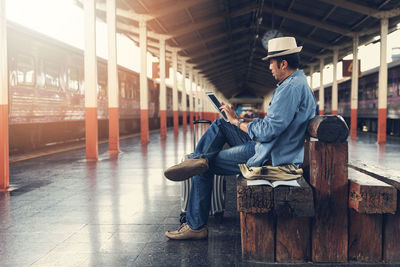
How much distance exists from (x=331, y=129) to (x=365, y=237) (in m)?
0.76

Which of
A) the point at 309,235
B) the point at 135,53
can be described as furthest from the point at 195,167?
the point at 135,53

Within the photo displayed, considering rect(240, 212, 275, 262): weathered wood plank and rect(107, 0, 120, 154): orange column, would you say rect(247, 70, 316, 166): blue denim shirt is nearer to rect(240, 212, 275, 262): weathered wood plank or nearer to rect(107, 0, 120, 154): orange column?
rect(240, 212, 275, 262): weathered wood plank

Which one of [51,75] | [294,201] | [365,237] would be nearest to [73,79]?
[51,75]

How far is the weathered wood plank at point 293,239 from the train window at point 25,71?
7.02m

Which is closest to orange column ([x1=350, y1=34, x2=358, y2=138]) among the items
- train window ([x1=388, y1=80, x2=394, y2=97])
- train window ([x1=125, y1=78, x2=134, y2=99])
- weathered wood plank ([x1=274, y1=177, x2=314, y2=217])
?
train window ([x1=388, y1=80, x2=394, y2=97])

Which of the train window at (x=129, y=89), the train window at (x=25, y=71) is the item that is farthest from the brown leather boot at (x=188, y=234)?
the train window at (x=129, y=89)

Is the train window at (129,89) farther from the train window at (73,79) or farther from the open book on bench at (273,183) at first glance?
the open book on bench at (273,183)

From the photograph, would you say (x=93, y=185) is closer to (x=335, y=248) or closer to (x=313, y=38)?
(x=335, y=248)

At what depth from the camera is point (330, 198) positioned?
2256 millimetres

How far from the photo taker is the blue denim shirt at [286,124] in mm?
2309

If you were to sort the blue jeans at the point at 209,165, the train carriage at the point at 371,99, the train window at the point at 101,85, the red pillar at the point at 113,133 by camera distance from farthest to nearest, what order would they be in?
the train carriage at the point at 371,99
the train window at the point at 101,85
the red pillar at the point at 113,133
the blue jeans at the point at 209,165

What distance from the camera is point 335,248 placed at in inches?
→ 90.2

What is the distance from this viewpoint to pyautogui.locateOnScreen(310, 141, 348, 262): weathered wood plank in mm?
2240

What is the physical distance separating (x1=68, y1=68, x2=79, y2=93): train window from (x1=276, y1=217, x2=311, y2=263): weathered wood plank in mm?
8930
